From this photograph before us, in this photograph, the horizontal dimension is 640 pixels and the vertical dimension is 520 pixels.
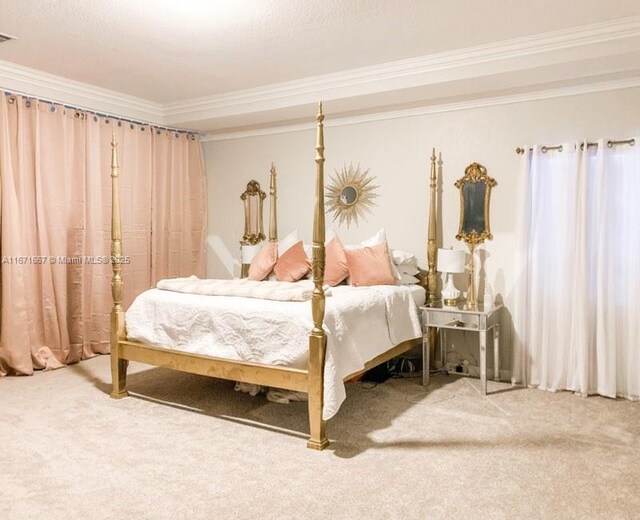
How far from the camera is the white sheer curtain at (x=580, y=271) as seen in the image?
3.74 meters

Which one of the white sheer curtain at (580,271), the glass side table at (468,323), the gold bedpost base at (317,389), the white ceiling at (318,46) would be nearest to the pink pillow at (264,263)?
the white ceiling at (318,46)

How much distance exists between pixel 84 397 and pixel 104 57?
97.4 inches

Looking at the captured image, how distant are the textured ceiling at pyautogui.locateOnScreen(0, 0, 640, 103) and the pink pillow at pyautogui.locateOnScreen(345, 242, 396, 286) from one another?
4.79ft

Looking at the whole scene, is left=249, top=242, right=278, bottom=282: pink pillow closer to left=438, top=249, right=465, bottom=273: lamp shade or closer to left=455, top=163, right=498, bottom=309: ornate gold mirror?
left=438, top=249, right=465, bottom=273: lamp shade

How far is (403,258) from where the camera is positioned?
4.46 m

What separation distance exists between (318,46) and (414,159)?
1.44 meters

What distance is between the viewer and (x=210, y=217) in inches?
238

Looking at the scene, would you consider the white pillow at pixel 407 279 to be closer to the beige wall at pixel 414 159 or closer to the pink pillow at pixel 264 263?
the beige wall at pixel 414 159

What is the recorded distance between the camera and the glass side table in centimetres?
380

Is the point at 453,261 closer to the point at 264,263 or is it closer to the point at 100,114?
the point at 264,263

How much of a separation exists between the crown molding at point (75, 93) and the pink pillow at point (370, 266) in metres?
2.60

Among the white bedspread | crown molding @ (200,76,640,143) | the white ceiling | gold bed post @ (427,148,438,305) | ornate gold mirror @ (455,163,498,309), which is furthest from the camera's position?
gold bed post @ (427,148,438,305)

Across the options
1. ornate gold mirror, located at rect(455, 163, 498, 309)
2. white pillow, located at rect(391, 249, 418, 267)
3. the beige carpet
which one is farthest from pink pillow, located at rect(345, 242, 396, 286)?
the beige carpet

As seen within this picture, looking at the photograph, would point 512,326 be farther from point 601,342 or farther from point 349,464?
point 349,464
